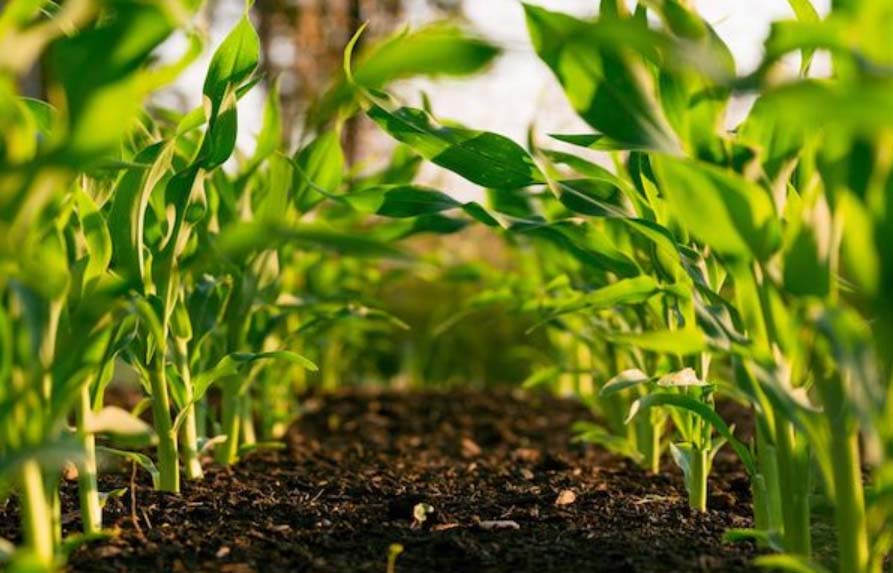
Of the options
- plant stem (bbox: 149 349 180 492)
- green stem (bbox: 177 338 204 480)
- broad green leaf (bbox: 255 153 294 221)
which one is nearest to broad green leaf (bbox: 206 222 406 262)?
plant stem (bbox: 149 349 180 492)

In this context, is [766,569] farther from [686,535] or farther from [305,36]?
[305,36]

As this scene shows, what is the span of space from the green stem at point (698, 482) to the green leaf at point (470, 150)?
619 mm

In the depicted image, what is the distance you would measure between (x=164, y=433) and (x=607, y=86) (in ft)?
3.54

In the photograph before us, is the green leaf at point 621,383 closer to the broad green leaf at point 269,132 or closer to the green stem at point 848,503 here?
the green stem at point 848,503

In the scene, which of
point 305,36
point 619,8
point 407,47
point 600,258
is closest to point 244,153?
point 600,258

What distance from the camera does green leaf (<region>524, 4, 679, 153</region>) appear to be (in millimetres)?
1344

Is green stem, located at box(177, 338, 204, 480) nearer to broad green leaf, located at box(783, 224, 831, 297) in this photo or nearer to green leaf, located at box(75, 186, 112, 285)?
green leaf, located at box(75, 186, 112, 285)

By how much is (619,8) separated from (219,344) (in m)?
1.36

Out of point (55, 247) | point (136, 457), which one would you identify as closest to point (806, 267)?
point (55, 247)

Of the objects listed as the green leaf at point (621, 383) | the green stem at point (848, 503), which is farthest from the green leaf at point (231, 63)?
the green stem at point (848, 503)

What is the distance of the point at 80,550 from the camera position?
155 cm

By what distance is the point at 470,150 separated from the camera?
175cm

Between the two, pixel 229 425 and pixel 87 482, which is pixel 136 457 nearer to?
pixel 87 482

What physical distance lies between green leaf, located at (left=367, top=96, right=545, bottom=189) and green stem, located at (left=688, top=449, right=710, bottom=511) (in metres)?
0.62
